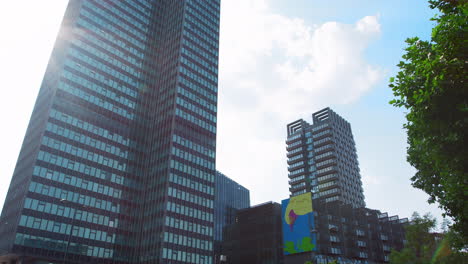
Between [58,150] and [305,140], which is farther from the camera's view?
[305,140]

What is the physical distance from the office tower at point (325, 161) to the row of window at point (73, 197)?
3674 inches

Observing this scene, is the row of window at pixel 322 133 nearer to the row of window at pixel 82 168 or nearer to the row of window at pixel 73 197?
the row of window at pixel 82 168

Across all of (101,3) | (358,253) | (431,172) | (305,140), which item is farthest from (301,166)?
(431,172)

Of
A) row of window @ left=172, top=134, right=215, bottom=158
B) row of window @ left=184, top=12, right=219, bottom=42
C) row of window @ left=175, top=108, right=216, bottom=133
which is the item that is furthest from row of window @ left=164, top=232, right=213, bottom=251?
row of window @ left=184, top=12, right=219, bottom=42

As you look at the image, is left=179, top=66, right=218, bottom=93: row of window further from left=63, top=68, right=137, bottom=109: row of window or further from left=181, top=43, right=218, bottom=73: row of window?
left=63, top=68, right=137, bottom=109: row of window

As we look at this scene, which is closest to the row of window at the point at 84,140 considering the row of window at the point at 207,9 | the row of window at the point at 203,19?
the row of window at the point at 203,19

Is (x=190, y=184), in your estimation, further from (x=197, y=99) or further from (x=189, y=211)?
(x=197, y=99)

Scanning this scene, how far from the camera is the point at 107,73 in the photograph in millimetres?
98875

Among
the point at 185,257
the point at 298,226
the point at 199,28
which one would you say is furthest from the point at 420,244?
the point at 199,28

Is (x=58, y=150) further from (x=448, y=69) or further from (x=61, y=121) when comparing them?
(x=448, y=69)

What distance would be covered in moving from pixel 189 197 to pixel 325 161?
8370cm

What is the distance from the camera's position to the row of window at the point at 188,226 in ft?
285

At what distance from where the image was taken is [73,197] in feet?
262

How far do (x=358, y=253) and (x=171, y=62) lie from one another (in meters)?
86.4
